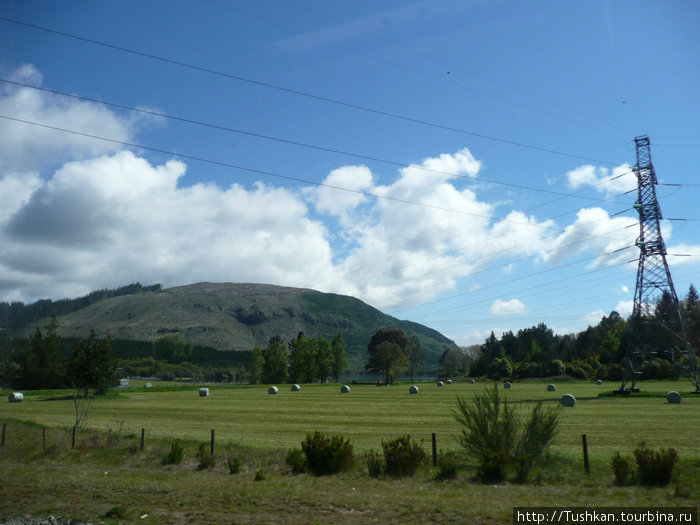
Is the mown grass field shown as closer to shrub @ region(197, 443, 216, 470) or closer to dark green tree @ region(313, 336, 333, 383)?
shrub @ region(197, 443, 216, 470)

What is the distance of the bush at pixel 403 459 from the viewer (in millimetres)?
15305

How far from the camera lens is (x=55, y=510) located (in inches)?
472

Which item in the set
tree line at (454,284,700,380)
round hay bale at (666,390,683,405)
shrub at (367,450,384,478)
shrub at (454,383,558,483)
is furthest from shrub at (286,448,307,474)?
tree line at (454,284,700,380)

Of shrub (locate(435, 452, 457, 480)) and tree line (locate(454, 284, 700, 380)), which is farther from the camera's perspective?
tree line (locate(454, 284, 700, 380))

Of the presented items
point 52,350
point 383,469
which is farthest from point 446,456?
point 52,350

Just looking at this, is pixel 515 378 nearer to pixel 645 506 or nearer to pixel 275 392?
pixel 275 392

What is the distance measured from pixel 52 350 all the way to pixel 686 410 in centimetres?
9678

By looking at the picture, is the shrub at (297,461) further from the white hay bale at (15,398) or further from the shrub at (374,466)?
the white hay bale at (15,398)

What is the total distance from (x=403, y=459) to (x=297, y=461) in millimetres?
3671

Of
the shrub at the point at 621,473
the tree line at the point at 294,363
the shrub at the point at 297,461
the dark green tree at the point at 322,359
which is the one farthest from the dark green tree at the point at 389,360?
the shrub at the point at 621,473

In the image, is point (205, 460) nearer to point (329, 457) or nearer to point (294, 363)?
point (329, 457)

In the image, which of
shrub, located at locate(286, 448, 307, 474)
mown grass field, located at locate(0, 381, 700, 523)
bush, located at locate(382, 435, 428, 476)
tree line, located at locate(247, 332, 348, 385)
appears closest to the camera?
mown grass field, located at locate(0, 381, 700, 523)

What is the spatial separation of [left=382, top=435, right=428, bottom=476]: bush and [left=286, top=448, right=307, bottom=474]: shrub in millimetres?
2866

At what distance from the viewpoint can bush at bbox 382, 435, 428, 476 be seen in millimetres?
15305
